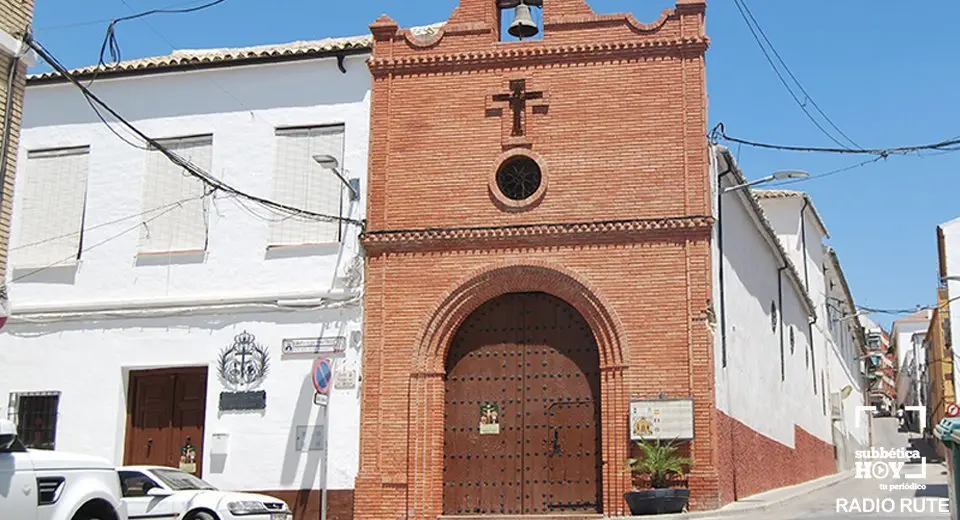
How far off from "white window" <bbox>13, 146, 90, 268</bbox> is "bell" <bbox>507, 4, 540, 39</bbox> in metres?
8.11

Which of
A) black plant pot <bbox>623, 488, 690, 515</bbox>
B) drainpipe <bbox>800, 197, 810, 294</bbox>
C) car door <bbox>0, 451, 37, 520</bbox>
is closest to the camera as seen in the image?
car door <bbox>0, 451, 37, 520</bbox>

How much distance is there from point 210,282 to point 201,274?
0.23 m

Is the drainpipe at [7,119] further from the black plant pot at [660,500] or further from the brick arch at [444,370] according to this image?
the black plant pot at [660,500]

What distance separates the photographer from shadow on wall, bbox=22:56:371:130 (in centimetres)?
1908

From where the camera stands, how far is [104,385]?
18.7m

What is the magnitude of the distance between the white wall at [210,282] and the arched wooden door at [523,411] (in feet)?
5.64

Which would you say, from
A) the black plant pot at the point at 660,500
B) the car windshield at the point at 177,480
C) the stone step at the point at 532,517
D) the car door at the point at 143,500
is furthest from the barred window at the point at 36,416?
the black plant pot at the point at 660,500

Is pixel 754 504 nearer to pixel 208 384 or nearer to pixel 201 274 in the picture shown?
pixel 208 384

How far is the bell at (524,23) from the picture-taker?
1769 centimetres

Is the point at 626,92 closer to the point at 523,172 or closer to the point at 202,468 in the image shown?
the point at 523,172

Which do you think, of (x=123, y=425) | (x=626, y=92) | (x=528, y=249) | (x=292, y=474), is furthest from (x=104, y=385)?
(x=626, y=92)

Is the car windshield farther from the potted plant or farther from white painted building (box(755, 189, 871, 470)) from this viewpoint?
→ white painted building (box(755, 189, 871, 470))

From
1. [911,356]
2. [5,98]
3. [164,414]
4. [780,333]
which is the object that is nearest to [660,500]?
[164,414]

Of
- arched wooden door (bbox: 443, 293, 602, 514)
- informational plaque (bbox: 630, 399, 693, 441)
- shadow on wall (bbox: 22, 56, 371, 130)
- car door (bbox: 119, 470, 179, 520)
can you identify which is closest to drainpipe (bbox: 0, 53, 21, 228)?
car door (bbox: 119, 470, 179, 520)
